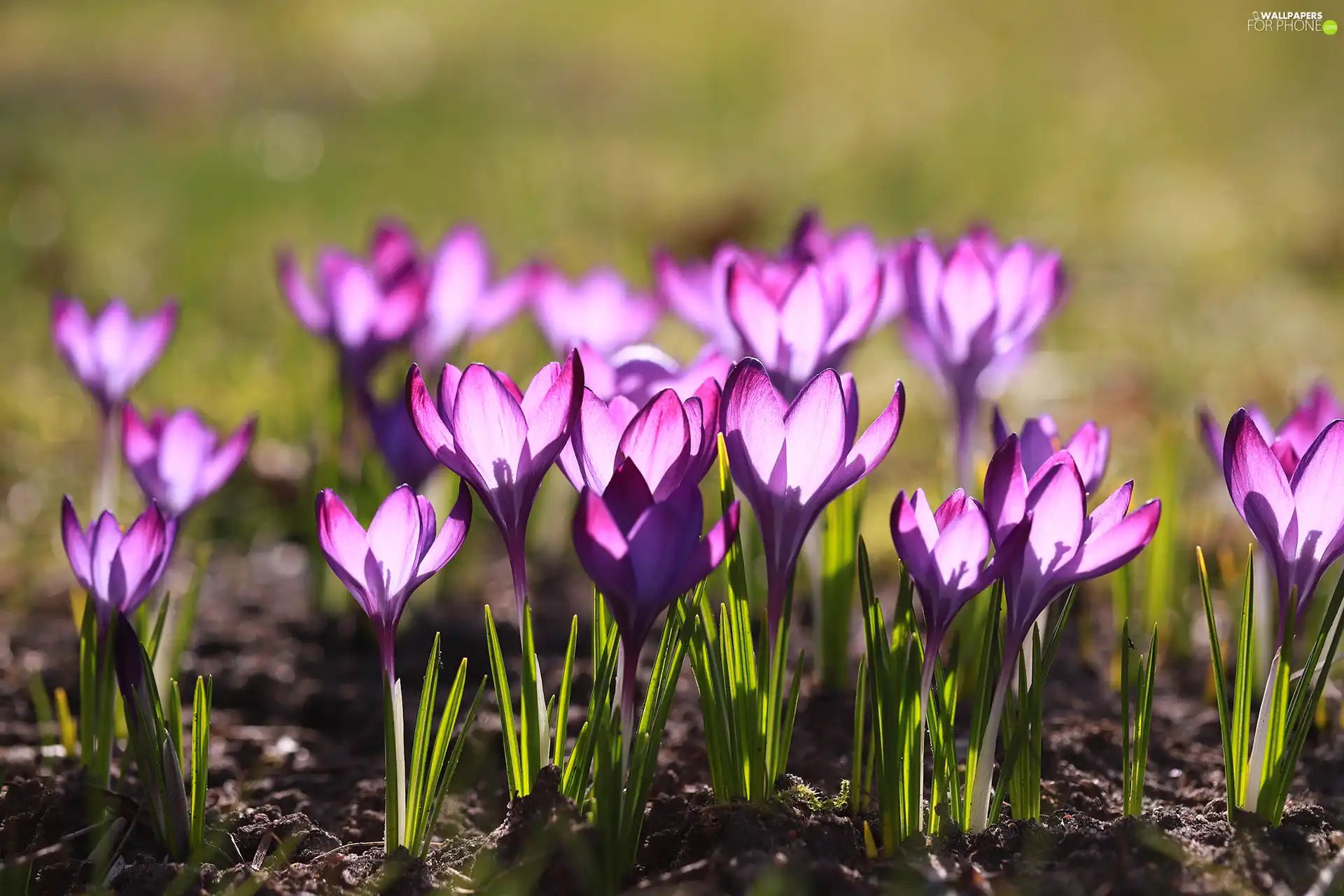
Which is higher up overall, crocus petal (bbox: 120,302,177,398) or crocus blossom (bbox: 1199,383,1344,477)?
crocus petal (bbox: 120,302,177,398)

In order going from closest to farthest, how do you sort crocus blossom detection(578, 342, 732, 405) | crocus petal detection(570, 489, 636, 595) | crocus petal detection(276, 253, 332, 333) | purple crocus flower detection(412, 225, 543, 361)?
crocus petal detection(570, 489, 636, 595) < crocus blossom detection(578, 342, 732, 405) < crocus petal detection(276, 253, 332, 333) < purple crocus flower detection(412, 225, 543, 361)

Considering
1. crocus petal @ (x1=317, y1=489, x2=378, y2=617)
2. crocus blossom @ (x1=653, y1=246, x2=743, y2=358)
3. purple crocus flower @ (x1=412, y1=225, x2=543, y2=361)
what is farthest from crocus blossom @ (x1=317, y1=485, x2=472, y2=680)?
purple crocus flower @ (x1=412, y1=225, x2=543, y2=361)

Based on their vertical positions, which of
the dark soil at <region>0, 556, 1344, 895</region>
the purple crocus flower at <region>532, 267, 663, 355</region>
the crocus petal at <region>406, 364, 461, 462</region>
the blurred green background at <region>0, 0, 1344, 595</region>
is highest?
the blurred green background at <region>0, 0, 1344, 595</region>

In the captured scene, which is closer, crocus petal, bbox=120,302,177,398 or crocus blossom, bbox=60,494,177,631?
crocus blossom, bbox=60,494,177,631

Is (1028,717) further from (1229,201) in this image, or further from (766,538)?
(1229,201)

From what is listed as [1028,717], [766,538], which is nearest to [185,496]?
[766,538]

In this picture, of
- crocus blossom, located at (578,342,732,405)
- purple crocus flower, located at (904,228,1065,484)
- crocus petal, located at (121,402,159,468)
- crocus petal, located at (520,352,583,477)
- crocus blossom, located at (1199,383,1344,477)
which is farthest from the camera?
purple crocus flower, located at (904,228,1065,484)

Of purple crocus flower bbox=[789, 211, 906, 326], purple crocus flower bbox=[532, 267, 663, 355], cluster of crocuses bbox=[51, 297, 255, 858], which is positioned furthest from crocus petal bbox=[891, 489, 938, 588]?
purple crocus flower bbox=[532, 267, 663, 355]

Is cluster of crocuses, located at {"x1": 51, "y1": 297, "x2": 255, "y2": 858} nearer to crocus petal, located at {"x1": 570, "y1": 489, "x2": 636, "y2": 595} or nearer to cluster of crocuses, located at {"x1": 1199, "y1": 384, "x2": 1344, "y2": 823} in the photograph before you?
crocus petal, located at {"x1": 570, "y1": 489, "x2": 636, "y2": 595}
